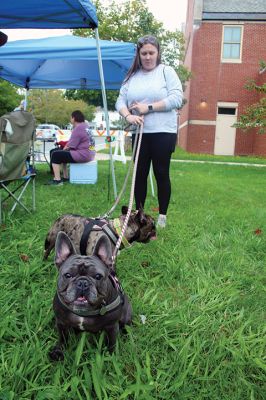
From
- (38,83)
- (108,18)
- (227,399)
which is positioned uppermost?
(108,18)

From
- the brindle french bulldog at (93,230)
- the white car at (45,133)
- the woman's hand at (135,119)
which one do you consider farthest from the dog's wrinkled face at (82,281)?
the white car at (45,133)

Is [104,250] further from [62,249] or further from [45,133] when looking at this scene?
[45,133]

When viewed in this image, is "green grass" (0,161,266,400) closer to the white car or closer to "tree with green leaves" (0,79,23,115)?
the white car

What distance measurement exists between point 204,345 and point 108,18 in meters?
22.1

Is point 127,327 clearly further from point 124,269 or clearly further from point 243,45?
point 243,45

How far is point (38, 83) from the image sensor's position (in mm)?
9297

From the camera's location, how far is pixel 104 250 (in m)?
1.90

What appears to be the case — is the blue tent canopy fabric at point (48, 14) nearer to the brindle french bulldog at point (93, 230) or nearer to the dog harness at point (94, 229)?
the brindle french bulldog at point (93, 230)

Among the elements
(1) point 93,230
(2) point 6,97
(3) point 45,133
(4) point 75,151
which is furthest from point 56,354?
(2) point 6,97

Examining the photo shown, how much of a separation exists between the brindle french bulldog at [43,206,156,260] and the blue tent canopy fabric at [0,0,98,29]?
2440 millimetres

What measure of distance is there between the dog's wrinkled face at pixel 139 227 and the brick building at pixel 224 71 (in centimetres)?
1728

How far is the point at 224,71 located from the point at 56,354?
19.9 m

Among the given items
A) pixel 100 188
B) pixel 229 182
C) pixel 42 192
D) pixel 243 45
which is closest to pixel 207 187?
pixel 229 182

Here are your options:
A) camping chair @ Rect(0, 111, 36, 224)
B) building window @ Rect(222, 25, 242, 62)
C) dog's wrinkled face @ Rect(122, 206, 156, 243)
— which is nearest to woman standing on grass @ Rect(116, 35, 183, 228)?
dog's wrinkled face @ Rect(122, 206, 156, 243)
